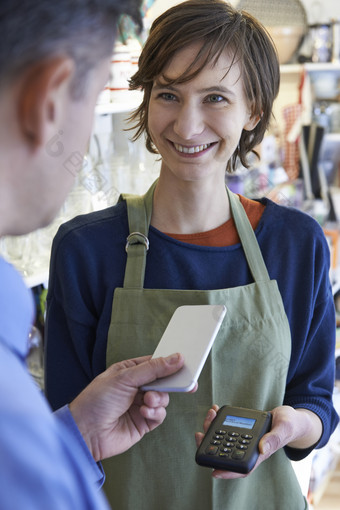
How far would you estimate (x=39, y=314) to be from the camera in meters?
1.80

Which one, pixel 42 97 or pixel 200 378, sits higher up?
pixel 42 97

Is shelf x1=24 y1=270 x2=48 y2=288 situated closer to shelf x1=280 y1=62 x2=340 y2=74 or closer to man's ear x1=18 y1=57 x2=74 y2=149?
man's ear x1=18 y1=57 x2=74 y2=149

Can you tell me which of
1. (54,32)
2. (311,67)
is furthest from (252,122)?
(311,67)

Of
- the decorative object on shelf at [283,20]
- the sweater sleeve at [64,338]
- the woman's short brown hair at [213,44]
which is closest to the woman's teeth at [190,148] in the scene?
the woman's short brown hair at [213,44]

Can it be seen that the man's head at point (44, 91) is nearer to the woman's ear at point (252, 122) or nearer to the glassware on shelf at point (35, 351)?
the woman's ear at point (252, 122)

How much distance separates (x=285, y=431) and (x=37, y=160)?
2.64 ft

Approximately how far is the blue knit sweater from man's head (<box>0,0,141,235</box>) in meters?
0.65

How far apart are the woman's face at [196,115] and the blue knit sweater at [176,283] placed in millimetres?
163

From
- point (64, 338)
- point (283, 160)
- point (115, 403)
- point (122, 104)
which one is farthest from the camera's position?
point (283, 160)

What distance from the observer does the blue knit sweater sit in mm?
1214

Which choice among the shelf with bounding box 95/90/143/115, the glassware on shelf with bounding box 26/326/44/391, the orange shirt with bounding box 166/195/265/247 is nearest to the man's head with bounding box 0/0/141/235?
the orange shirt with bounding box 166/195/265/247

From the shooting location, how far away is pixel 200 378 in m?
1.21

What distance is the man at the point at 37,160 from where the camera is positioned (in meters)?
0.42

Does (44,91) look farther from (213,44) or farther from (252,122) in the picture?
(252,122)
